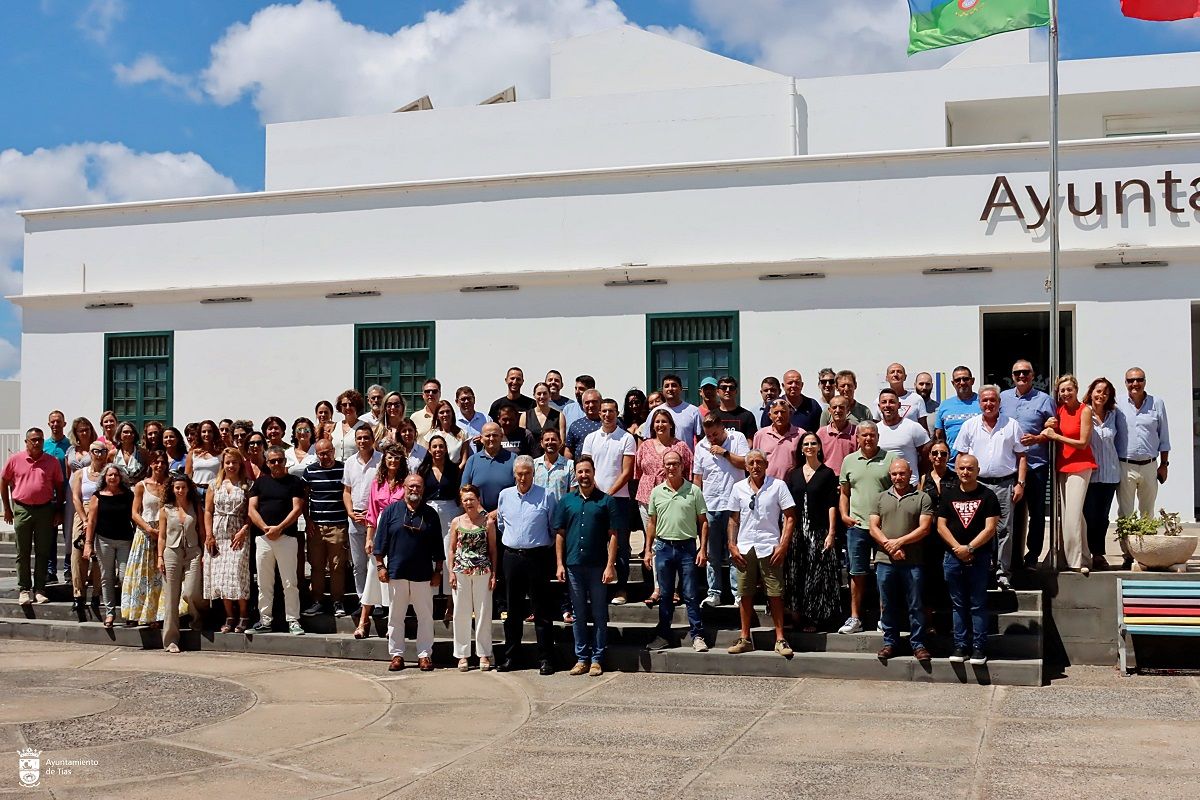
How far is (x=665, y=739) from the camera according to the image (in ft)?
23.9

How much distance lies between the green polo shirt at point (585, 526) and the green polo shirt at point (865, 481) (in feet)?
6.41

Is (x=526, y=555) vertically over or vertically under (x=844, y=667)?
over

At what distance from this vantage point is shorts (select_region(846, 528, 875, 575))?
30.3 ft

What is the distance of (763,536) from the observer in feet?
30.3

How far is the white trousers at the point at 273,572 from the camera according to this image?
34.7 feet

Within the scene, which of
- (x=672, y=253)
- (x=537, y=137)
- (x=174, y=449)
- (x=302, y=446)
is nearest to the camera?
(x=174, y=449)

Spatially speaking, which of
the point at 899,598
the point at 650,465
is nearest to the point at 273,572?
the point at 650,465

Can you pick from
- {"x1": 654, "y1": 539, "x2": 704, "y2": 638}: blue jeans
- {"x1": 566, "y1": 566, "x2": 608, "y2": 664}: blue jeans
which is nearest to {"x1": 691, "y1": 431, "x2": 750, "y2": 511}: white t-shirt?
{"x1": 654, "y1": 539, "x2": 704, "y2": 638}: blue jeans

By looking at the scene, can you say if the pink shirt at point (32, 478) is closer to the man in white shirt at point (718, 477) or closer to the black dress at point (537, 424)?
the black dress at point (537, 424)

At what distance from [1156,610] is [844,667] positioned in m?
2.57

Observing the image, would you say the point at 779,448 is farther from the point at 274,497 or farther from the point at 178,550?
the point at 178,550

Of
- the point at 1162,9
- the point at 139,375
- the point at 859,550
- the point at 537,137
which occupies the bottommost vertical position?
the point at 859,550

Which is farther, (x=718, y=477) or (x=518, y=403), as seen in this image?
(x=518, y=403)

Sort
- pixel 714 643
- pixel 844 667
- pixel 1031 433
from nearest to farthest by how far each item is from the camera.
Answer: pixel 844 667 → pixel 714 643 → pixel 1031 433
